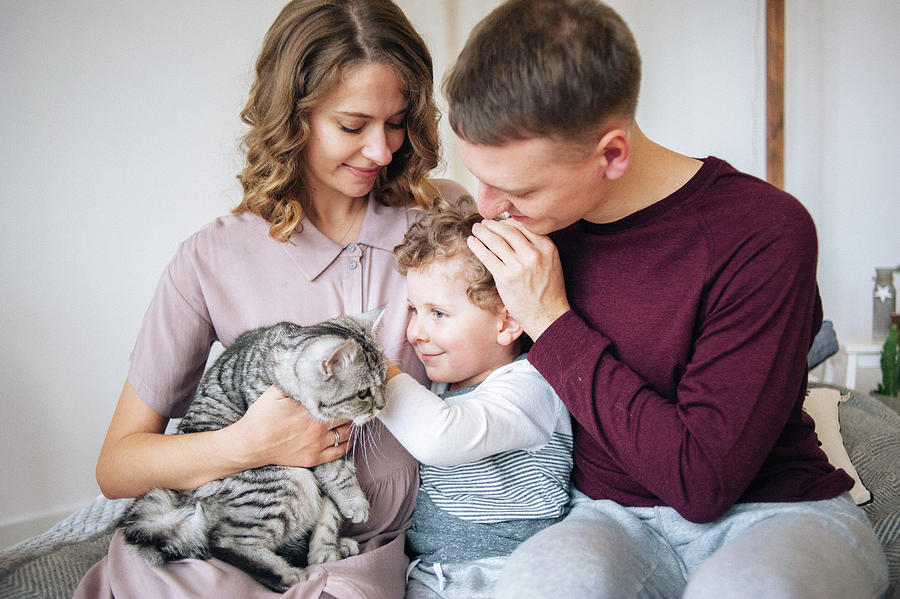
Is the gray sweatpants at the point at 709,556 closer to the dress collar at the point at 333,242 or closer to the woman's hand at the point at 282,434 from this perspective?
the woman's hand at the point at 282,434

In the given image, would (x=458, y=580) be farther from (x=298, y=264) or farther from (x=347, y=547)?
(x=298, y=264)

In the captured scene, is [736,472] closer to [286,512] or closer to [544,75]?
[544,75]

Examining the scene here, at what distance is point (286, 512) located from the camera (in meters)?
1.32

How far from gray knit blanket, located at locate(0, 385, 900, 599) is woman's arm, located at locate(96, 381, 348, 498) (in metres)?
0.21

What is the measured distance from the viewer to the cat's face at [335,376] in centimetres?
130

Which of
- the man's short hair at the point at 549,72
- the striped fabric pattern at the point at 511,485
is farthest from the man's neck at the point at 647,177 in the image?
the striped fabric pattern at the point at 511,485

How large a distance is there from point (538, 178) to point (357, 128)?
58 cm

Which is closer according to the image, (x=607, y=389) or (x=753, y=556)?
(x=753, y=556)

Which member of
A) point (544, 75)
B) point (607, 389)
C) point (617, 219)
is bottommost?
point (607, 389)

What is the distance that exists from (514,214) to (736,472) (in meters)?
0.64

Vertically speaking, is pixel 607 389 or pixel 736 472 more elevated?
pixel 607 389

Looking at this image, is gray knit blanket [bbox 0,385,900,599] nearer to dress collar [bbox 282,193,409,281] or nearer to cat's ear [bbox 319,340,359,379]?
cat's ear [bbox 319,340,359,379]

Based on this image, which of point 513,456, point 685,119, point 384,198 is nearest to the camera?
→ point 513,456

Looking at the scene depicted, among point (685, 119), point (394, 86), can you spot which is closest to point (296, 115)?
point (394, 86)
